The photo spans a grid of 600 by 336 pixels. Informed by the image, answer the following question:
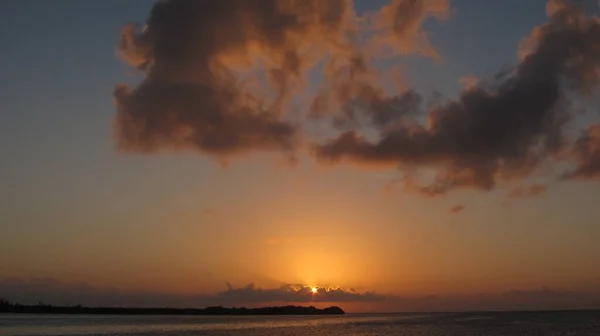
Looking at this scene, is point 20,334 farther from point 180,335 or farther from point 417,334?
point 417,334

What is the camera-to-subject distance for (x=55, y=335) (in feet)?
258

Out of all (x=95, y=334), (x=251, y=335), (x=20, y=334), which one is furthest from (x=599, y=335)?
(x=20, y=334)

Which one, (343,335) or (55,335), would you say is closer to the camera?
(55,335)

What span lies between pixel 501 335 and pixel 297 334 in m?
29.2

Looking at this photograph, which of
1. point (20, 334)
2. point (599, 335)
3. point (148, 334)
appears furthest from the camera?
point (148, 334)

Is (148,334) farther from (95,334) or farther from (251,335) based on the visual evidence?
(251,335)

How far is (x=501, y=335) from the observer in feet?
282

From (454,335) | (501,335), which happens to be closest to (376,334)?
(454,335)

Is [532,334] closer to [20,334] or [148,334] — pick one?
[148,334]

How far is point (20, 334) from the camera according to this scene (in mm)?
76875

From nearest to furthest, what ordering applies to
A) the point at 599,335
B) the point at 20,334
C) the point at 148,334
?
the point at 20,334
the point at 599,335
the point at 148,334

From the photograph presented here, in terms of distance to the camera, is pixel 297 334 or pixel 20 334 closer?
pixel 20 334

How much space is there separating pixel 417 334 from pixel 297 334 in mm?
17772

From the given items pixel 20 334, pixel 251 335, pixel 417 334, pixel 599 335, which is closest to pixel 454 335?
pixel 417 334
